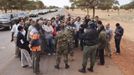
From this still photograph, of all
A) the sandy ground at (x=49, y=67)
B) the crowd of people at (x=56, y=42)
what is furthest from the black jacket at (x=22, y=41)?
the sandy ground at (x=49, y=67)

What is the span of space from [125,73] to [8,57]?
6.02 m

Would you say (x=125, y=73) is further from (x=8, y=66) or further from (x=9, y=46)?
(x=9, y=46)

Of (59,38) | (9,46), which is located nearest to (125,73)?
(59,38)

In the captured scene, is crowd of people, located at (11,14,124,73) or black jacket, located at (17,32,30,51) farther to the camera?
black jacket, located at (17,32,30,51)

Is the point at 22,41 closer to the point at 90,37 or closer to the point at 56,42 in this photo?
the point at 56,42

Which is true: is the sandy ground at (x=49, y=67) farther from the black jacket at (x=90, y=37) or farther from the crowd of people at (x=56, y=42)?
the black jacket at (x=90, y=37)

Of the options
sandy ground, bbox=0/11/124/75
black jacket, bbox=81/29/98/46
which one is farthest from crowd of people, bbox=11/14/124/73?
sandy ground, bbox=0/11/124/75

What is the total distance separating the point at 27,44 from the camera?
43.3 ft

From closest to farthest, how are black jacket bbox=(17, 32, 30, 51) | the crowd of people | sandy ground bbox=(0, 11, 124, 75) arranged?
1. the crowd of people
2. sandy ground bbox=(0, 11, 124, 75)
3. black jacket bbox=(17, 32, 30, 51)

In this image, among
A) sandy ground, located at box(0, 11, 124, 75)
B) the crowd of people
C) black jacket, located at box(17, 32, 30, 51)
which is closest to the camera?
the crowd of people

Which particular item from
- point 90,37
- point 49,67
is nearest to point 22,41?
point 49,67

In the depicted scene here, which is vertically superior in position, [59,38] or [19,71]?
[59,38]

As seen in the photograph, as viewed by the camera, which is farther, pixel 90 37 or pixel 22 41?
pixel 22 41

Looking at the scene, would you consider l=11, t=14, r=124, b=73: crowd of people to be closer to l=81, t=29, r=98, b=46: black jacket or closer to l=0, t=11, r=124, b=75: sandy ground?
l=81, t=29, r=98, b=46: black jacket
